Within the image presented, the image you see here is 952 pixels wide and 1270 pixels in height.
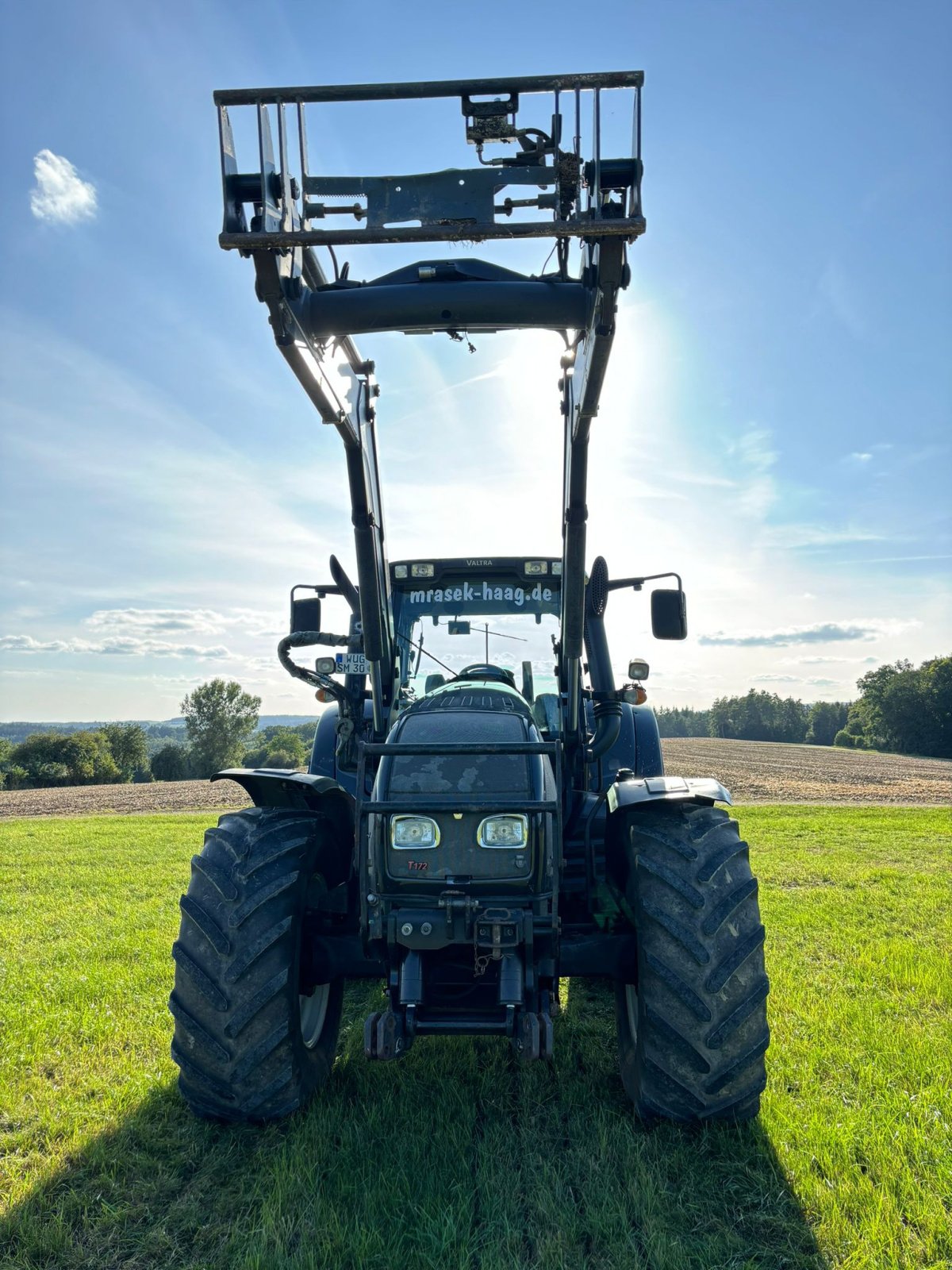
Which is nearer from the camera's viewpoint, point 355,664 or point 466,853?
point 466,853

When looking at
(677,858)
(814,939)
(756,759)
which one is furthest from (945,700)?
(677,858)

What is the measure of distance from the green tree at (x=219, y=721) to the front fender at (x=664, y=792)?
5467 centimetres

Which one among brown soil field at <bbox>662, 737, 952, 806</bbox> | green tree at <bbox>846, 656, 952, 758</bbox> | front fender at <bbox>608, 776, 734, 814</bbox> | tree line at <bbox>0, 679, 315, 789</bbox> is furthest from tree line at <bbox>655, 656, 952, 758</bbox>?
front fender at <bbox>608, 776, 734, 814</bbox>

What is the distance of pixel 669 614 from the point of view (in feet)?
17.0

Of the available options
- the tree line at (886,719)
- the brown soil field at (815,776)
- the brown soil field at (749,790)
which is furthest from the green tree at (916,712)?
the brown soil field at (749,790)

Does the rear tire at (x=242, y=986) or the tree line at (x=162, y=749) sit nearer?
the rear tire at (x=242, y=986)

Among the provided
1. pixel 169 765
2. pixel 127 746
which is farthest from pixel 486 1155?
pixel 127 746

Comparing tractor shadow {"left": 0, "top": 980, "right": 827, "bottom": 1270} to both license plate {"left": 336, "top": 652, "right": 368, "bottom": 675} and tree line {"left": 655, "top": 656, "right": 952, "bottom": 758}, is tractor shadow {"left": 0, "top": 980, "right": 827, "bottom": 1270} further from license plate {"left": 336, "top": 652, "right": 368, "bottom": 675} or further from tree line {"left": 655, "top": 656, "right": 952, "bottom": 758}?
tree line {"left": 655, "top": 656, "right": 952, "bottom": 758}

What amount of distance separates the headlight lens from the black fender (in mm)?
604

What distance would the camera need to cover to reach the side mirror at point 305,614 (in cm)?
559

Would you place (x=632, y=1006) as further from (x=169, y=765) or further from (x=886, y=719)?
(x=886, y=719)

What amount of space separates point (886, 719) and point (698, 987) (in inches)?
2614

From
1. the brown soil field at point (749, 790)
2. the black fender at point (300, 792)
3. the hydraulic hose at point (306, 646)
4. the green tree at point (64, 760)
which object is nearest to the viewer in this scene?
the black fender at point (300, 792)

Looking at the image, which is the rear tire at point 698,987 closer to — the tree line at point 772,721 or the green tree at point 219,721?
the green tree at point 219,721
